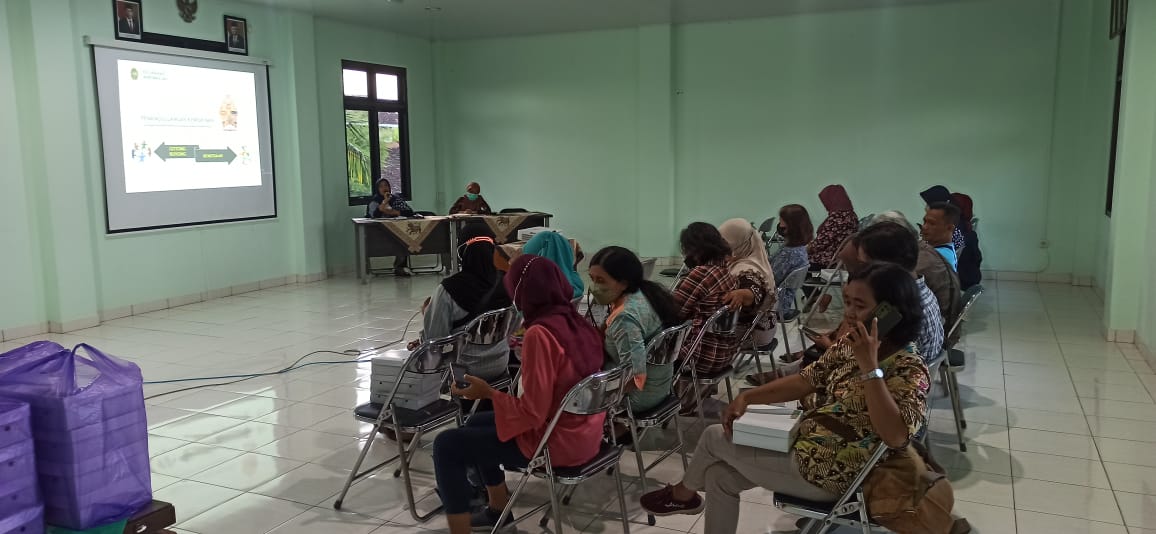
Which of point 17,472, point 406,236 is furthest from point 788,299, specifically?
point 406,236

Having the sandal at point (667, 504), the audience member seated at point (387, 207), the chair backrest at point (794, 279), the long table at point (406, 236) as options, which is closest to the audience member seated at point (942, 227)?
the chair backrest at point (794, 279)

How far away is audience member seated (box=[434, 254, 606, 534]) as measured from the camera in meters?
2.51

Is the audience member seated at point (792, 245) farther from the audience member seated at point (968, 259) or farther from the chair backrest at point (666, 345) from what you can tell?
the chair backrest at point (666, 345)

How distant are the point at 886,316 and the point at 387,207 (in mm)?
8039

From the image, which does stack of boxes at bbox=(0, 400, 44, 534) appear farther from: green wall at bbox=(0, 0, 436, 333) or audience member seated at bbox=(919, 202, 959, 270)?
green wall at bbox=(0, 0, 436, 333)

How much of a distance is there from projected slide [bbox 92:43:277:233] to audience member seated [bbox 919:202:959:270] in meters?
6.67

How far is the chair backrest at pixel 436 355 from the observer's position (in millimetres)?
2959

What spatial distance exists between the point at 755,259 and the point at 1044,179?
5717 millimetres

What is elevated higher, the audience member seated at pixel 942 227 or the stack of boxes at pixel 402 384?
the audience member seated at pixel 942 227

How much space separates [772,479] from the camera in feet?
7.63

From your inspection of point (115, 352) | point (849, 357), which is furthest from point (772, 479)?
point (115, 352)

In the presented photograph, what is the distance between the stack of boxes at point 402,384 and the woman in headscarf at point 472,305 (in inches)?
6.1

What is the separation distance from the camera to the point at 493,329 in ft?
11.0

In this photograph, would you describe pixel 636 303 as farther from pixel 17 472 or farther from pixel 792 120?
pixel 792 120
